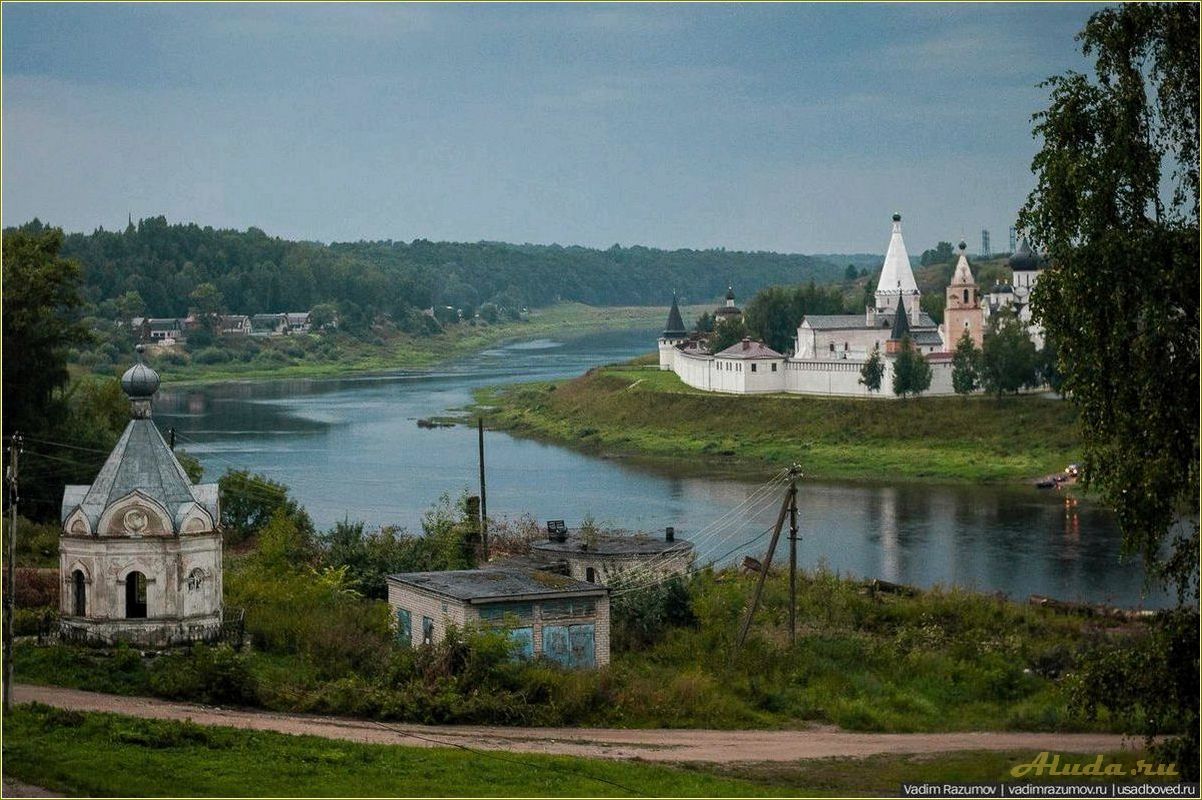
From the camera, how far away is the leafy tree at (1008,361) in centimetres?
4369

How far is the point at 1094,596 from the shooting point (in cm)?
2286

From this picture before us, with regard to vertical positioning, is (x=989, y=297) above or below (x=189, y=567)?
above

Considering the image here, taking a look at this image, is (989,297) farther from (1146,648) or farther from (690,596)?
(1146,648)

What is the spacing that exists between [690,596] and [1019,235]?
719 centimetres

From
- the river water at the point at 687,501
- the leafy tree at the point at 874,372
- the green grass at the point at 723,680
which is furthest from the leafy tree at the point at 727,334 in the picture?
the green grass at the point at 723,680

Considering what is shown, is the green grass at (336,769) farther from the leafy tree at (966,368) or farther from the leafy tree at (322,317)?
the leafy tree at (322,317)

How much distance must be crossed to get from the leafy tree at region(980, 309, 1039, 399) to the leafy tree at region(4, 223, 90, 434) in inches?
987

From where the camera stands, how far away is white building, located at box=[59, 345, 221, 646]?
569 inches

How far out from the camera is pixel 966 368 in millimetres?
44875

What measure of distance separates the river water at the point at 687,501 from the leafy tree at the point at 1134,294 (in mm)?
11986

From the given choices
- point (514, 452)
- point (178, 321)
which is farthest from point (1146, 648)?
point (178, 321)

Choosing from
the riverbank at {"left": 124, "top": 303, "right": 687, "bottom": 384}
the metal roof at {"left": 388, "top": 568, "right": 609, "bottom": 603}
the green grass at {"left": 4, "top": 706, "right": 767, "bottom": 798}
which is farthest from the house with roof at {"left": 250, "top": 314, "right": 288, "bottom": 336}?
the green grass at {"left": 4, "top": 706, "right": 767, "bottom": 798}

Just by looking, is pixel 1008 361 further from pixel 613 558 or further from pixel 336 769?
pixel 336 769

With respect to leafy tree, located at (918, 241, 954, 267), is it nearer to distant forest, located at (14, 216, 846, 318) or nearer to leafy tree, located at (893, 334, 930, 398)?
distant forest, located at (14, 216, 846, 318)
